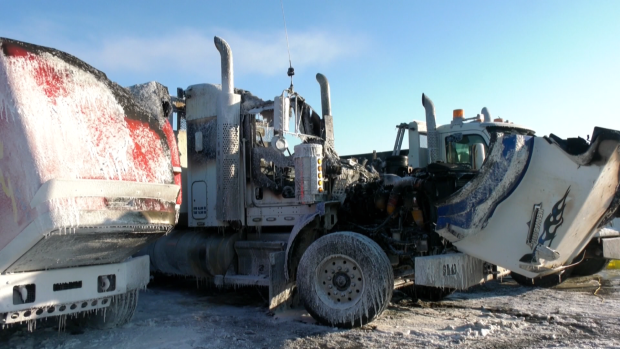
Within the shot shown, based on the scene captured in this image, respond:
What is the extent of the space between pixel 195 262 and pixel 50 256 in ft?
10.3

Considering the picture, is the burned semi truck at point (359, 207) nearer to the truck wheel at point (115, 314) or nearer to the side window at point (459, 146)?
the side window at point (459, 146)

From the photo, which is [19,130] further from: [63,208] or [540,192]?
[540,192]

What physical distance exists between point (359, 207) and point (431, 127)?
2.24 meters

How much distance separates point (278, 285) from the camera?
570 centimetres

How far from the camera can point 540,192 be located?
4.27 m

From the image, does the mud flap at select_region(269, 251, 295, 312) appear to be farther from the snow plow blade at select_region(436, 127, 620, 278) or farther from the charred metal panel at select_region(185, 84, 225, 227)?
the snow plow blade at select_region(436, 127, 620, 278)

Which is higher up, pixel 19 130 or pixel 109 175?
pixel 19 130

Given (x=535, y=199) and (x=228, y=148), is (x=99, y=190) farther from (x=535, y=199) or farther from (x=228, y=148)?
(x=535, y=199)

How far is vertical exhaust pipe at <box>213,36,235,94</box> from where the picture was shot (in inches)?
265

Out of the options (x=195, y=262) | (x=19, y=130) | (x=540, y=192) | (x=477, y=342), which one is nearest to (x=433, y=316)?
(x=477, y=342)

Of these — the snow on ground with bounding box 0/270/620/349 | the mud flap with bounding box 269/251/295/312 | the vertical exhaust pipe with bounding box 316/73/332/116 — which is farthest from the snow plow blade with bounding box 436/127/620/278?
the vertical exhaust pipe with bounding box 316/73/332/116

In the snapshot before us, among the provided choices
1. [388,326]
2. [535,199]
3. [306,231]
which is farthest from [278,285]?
[535,199]

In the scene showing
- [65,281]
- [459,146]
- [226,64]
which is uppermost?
[226,64]

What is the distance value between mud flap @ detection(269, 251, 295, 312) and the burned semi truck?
2 cm
